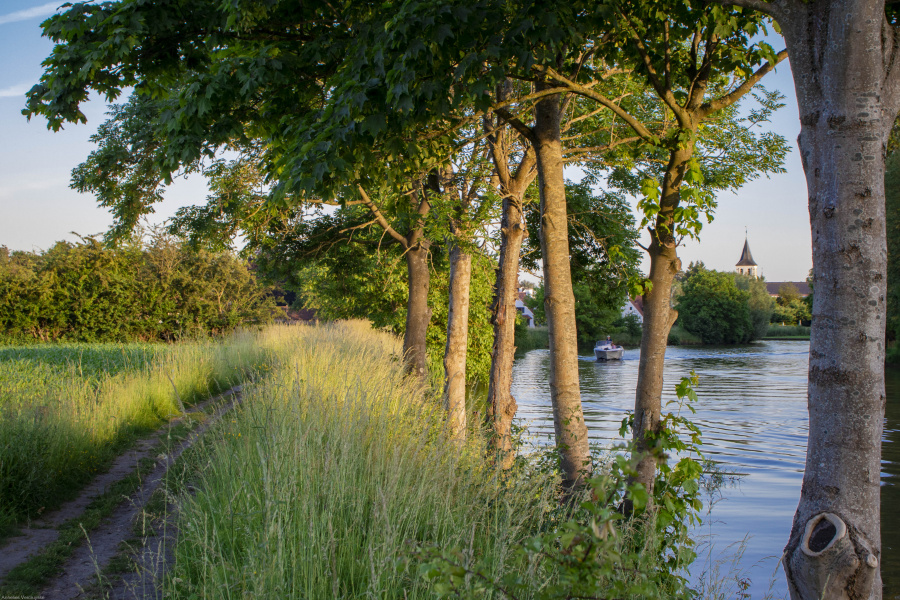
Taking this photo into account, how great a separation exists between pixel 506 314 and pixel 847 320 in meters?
5.64

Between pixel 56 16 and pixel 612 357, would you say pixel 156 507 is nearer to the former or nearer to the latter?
pixel 56 16

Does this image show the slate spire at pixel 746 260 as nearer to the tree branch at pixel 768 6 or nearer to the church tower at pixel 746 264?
the church tower at pixel 746 264

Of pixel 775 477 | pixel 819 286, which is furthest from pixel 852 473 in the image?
pixel 775 477

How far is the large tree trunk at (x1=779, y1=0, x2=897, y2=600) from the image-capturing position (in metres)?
3.09

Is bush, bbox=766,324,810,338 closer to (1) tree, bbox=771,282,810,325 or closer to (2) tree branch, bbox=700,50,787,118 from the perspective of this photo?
(1) tree, bbox=771,282,810,325

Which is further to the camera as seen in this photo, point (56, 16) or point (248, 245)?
point (248, 245)

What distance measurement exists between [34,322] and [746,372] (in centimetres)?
3718

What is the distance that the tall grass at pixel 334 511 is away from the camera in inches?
124

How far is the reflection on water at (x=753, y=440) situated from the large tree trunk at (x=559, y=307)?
0.80 m

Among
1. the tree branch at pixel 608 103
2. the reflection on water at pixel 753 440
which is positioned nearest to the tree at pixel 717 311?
the reflection on water at pixel 753 440

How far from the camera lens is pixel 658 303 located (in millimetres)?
4875

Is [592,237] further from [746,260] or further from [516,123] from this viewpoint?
[746,260]

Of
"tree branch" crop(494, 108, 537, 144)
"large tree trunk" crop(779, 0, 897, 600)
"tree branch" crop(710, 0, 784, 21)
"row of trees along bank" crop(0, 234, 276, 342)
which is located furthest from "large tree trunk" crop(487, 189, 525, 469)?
"row of trees along bank" crop(0, 234, 276, 342)

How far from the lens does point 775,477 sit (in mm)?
12945
